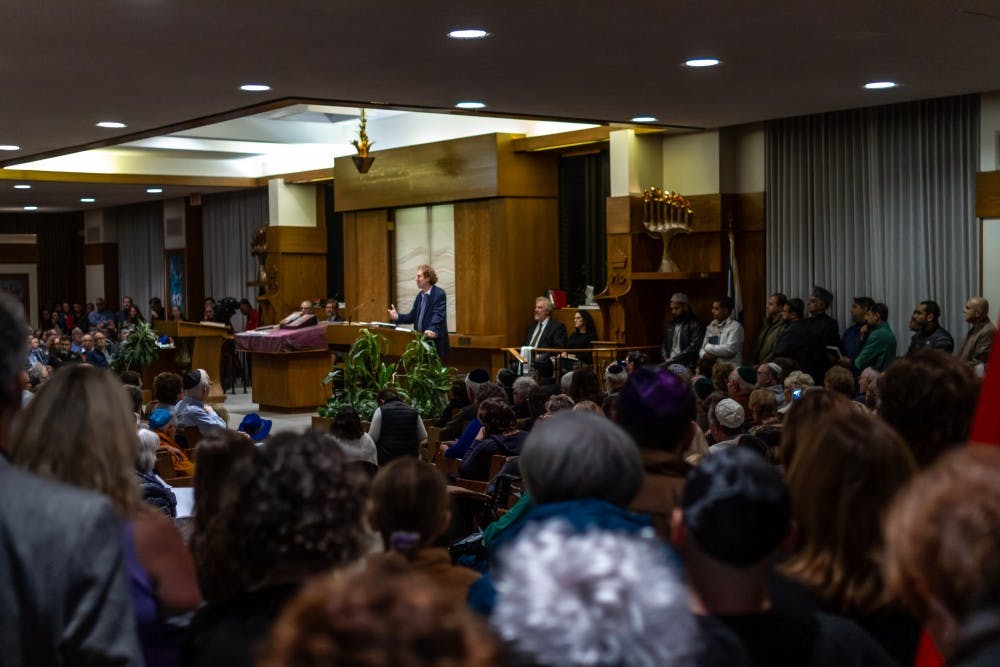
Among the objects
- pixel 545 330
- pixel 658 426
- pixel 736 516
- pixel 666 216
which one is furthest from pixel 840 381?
pixel 545 330

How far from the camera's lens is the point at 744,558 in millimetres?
2010

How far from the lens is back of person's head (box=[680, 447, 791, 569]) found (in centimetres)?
201

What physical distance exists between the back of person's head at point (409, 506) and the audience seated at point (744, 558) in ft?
2.88

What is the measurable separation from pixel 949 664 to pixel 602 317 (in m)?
12.3

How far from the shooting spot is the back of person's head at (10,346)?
6.64 feet

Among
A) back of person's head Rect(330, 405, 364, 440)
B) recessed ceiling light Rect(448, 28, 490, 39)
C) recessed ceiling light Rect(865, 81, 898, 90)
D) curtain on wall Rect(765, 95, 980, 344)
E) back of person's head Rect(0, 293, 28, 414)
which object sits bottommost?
back of person's head Rect(330, 405, 364, 440)

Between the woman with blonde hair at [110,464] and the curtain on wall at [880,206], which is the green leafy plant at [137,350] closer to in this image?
the curtain on wall at [880,206]

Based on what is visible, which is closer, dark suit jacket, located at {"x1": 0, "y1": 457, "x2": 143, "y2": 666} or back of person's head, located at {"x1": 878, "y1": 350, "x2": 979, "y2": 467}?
dark suit jacket, located at {"x1": 0, "y1": 457, "x2": 143, "y2": 666}

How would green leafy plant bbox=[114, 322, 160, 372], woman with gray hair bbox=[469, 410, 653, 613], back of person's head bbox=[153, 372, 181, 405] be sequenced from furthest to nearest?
green leafy plant bbox=[114, 322, 160, 372] < back of person's head bbox=[153, 372, 181, 405] < woman with gray hair bbox=[469, 410, 653, 613]

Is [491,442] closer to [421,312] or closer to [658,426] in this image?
[658,426]

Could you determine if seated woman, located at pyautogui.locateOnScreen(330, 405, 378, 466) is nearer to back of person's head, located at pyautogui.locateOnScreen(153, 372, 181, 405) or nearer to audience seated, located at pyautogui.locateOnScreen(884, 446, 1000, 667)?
back of person's head, located at pyautogui.locateOnScreen(153, 372, 181, 405)

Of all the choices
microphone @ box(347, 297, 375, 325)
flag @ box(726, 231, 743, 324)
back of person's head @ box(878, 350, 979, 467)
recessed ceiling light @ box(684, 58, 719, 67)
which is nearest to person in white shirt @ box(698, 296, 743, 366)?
flag @ box(726, 231, 743, 324)

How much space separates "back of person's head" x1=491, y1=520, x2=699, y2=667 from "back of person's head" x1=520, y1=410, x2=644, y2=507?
98 centimetres

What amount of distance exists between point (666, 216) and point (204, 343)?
23.2ft
